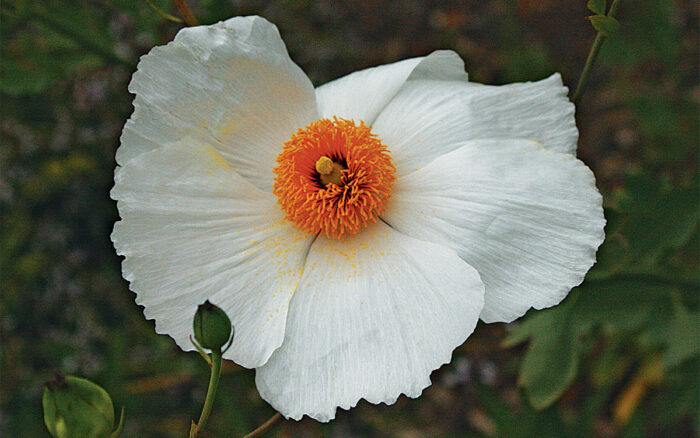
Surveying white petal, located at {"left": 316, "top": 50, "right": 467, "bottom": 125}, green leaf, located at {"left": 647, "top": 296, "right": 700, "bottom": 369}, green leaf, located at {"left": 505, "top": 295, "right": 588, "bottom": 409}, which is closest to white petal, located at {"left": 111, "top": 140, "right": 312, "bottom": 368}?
white petal, located at {"left": 316, "top": 50, "right": 467, "bottom": 125}

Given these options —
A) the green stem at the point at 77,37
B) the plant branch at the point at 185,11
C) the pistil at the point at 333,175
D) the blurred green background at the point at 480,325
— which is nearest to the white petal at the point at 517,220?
the pistil at the point at 333,175

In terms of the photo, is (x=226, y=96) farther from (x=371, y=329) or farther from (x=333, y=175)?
(x=371, y=329)

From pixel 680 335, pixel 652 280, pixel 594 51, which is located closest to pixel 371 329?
pixel 594 51

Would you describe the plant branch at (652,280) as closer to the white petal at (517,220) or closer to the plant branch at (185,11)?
the white petal at (517,220)

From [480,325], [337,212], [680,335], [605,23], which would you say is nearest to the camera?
[605,23]

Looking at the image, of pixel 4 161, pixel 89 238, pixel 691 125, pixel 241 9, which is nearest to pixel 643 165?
pixel 691 125

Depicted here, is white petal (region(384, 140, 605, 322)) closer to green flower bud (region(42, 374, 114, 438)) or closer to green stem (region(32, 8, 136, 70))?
green flower bud (region(42, 374, 114, 438))
